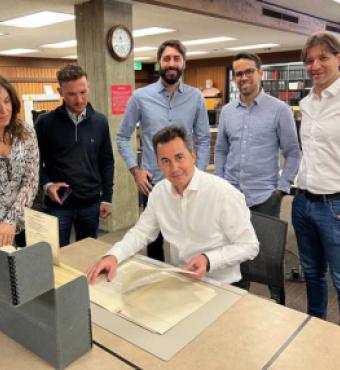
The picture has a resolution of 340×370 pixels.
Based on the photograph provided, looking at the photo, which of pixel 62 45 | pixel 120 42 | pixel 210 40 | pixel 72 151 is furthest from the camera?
pixel 62 45

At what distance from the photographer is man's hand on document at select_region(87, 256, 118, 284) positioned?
1.47 metres

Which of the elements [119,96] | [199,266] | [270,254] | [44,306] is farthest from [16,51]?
[44,306]

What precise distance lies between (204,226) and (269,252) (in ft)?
1.23

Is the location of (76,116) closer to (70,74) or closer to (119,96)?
(70,74)

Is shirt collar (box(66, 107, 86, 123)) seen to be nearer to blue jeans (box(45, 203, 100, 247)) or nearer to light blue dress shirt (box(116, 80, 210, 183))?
light blue dress shirt (box(116, 80, 210, 183))

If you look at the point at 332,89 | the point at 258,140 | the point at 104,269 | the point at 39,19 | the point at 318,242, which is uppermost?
the point at 39,19

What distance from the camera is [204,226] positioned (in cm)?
163

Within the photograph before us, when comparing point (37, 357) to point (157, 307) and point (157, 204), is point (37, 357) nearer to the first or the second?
point (157, 307)

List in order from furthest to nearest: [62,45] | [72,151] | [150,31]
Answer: [62,45] → [150,31] → [72,151]

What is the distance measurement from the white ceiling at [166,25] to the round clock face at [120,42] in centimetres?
43

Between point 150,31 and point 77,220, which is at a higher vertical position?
point 150,31

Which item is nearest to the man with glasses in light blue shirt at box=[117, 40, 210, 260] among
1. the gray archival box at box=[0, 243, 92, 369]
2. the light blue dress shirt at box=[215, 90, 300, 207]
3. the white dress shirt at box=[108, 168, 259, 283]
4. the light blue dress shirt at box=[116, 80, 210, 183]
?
the light blue dress shirt at box=[116, 80, 210, 183]

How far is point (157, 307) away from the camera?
1.26 metres

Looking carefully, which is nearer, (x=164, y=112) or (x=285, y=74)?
(x=164, y=112)
